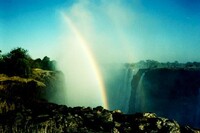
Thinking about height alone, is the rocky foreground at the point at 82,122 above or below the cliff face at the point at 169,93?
below

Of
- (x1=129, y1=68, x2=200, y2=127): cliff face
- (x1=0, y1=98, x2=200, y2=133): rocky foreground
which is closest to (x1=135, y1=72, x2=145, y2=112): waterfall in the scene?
(x1=129, y1=68, x2=200, y2=127): cliff face

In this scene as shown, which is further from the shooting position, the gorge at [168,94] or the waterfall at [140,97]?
the waterfall at [140,97]

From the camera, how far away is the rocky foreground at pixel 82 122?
605 inches

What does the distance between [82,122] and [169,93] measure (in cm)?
3898

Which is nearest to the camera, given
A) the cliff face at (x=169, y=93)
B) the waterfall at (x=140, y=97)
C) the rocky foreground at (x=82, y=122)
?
the rocky foreground at (x=82, y=122)

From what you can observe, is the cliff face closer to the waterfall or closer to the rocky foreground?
the waterfall

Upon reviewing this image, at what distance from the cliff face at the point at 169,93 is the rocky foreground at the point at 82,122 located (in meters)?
29.7

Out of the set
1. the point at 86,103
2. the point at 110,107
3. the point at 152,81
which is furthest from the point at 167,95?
the point at 86,103

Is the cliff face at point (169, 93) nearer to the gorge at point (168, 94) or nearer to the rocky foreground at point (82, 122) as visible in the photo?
the gorge at point (168, 94)

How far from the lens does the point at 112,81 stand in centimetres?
8200

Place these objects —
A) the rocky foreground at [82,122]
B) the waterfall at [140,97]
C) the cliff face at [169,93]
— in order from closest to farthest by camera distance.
→ 1. the rocky foreground at [82,122]
2. the cliff face at [169,93]
3. the waterfall at [140,97]

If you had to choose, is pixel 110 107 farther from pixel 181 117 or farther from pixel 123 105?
pixel 181 117

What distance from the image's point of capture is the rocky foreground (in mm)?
15359

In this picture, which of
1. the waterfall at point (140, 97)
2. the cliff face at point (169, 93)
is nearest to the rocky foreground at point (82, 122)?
the cliff face at point (169, 93)
